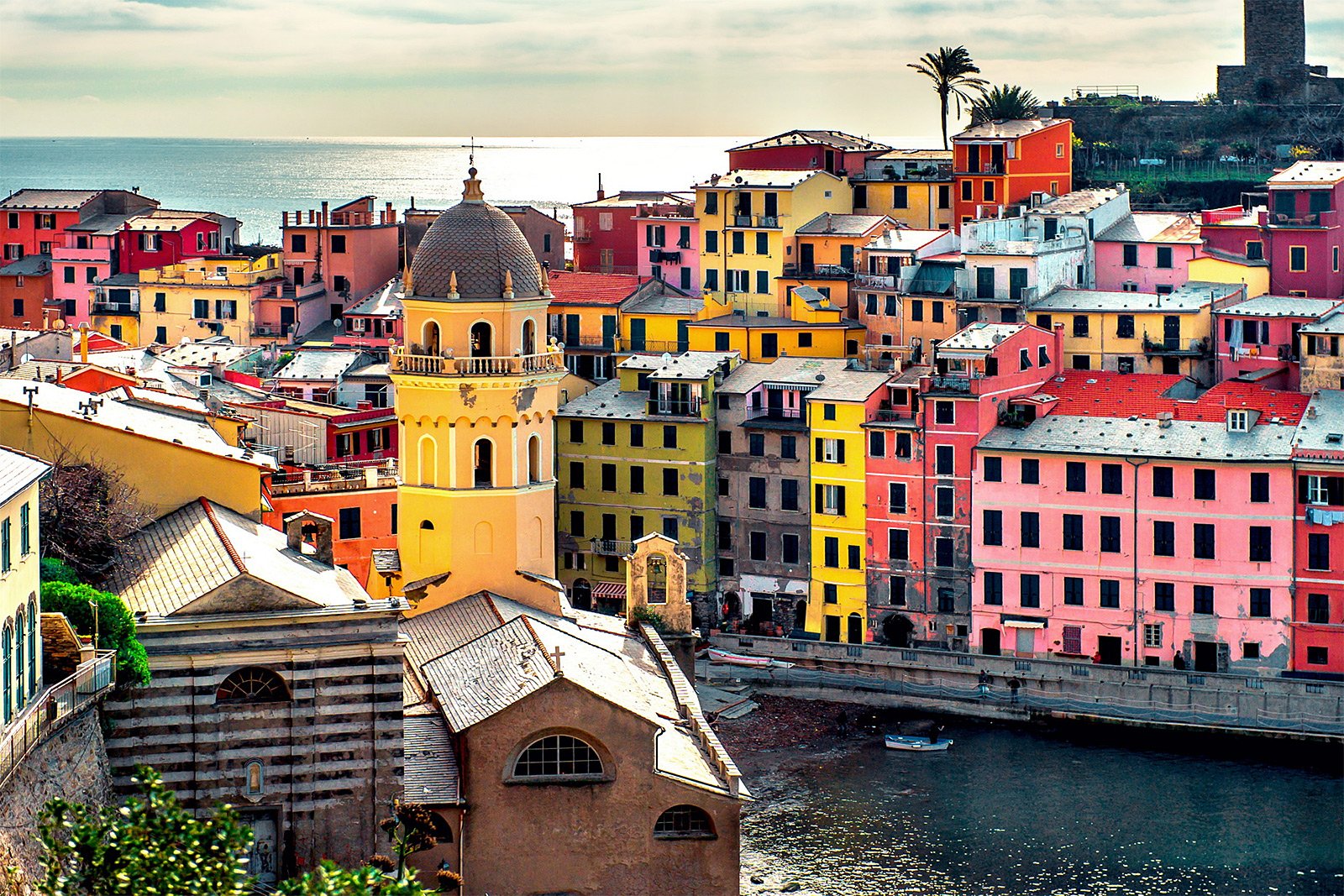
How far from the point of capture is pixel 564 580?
260 ft

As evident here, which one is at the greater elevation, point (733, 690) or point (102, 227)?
point (102, 227)

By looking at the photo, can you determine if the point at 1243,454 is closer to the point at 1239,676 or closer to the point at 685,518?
the point at 1239,676

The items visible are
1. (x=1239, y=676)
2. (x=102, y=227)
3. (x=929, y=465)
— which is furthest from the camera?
(x=102, y=227)

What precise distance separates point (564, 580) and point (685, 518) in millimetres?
4296

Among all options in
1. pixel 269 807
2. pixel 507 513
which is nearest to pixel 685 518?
pixel 507 513

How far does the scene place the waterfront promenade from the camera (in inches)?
2670

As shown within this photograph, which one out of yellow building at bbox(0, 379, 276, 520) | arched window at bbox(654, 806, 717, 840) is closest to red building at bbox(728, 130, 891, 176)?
yellow building at bbox(0, 379, 276, 520)

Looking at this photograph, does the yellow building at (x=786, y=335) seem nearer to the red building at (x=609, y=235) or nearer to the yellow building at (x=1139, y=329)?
the yellow building at (x=1139, y=329)

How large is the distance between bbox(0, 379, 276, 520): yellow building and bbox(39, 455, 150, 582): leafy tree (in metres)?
0.43

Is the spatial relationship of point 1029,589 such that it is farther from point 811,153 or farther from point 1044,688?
point 811,153

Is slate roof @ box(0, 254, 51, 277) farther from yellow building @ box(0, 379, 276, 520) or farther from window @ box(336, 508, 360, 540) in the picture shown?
yellow building @ box(0, 379, 276, 520)

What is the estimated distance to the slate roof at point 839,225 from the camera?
88750 mm

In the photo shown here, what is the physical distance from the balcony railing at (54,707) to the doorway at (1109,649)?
3758cm

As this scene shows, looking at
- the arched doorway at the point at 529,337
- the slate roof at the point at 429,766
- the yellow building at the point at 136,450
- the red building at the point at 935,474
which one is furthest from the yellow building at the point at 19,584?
the red building at the point at 935,474
